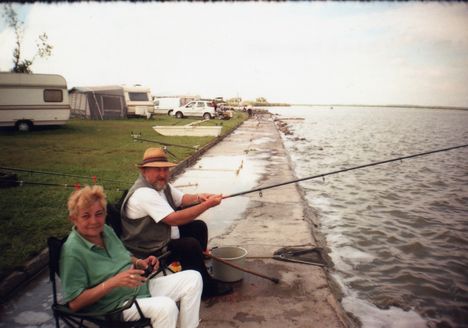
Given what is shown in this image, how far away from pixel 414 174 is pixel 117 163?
12354 mm

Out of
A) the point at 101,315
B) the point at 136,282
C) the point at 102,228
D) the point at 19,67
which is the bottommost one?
the point at 101,315

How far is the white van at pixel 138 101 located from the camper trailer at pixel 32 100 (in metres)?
10.9

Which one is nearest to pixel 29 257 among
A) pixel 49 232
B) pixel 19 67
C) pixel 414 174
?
pixel 49 232

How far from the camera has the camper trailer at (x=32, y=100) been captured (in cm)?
1861

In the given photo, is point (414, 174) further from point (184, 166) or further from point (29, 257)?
point (29, 257)

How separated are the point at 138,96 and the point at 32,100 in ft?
44.3

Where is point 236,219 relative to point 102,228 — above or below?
below

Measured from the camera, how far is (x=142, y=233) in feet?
11.0

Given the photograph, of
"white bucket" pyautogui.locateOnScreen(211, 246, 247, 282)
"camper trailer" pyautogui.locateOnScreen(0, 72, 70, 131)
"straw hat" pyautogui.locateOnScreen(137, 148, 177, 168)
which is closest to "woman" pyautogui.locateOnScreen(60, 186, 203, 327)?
"straw hat" pyautogui.locateOnScreen(137, 148, 177, 168)

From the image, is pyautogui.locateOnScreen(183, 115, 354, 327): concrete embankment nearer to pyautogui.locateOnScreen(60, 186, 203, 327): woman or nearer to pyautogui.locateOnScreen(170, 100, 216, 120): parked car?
pyautogui.locateOnScreen(60, 186, 203, 327): woman

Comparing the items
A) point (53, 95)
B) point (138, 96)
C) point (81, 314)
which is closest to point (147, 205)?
point (81, 314)

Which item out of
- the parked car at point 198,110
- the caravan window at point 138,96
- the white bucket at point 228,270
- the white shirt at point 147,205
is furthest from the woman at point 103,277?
the parked car at point 198,110

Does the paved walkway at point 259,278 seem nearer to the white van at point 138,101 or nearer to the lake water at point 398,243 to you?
the lake water at point 398,243

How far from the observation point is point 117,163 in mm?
11133
